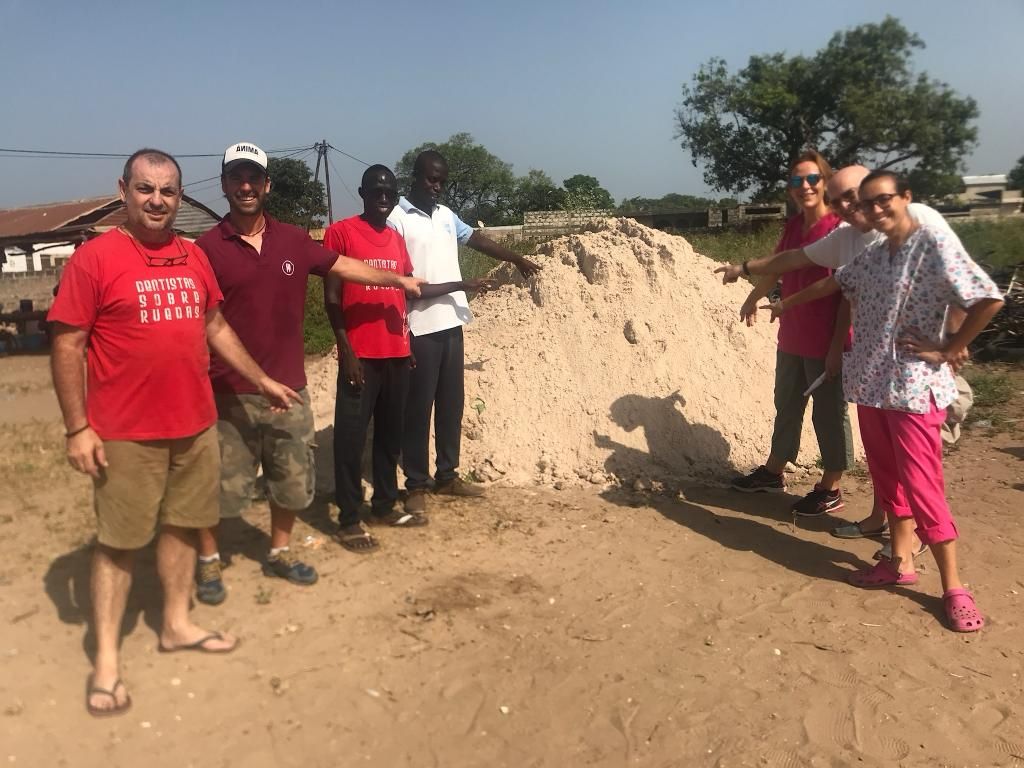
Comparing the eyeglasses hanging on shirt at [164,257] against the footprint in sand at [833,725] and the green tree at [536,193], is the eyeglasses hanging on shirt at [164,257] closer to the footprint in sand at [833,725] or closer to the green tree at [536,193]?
the footprint in sand at [833,725]

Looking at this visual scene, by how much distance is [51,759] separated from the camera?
2377 millimetres

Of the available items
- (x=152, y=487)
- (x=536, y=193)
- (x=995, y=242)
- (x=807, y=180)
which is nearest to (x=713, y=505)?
(x=807, y=180)

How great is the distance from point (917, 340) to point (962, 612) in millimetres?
1114

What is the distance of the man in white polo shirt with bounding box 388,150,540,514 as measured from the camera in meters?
4.07

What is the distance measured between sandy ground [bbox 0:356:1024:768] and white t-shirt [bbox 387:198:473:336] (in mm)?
1115

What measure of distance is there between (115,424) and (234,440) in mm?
669

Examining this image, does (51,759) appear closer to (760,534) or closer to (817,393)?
(760,534)

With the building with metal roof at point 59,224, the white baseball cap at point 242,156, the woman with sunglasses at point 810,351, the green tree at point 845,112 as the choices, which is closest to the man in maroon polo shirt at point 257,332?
the white baseball cap at point 242,156

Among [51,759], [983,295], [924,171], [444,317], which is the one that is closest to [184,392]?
[51,759]

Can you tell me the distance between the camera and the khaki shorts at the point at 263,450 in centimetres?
317

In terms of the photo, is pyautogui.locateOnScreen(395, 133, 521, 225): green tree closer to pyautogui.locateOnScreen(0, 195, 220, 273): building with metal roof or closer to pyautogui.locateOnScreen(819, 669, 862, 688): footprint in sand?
pyautogui.locateOnScreen(0, 195, 220, 273): building with metal roof

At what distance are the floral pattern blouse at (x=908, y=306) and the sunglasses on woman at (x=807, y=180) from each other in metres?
0.66

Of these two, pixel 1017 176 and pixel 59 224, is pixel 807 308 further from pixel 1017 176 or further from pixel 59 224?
pixel 1017 176

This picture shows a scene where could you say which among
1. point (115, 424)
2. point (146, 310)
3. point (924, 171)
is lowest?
point (115, 424)
